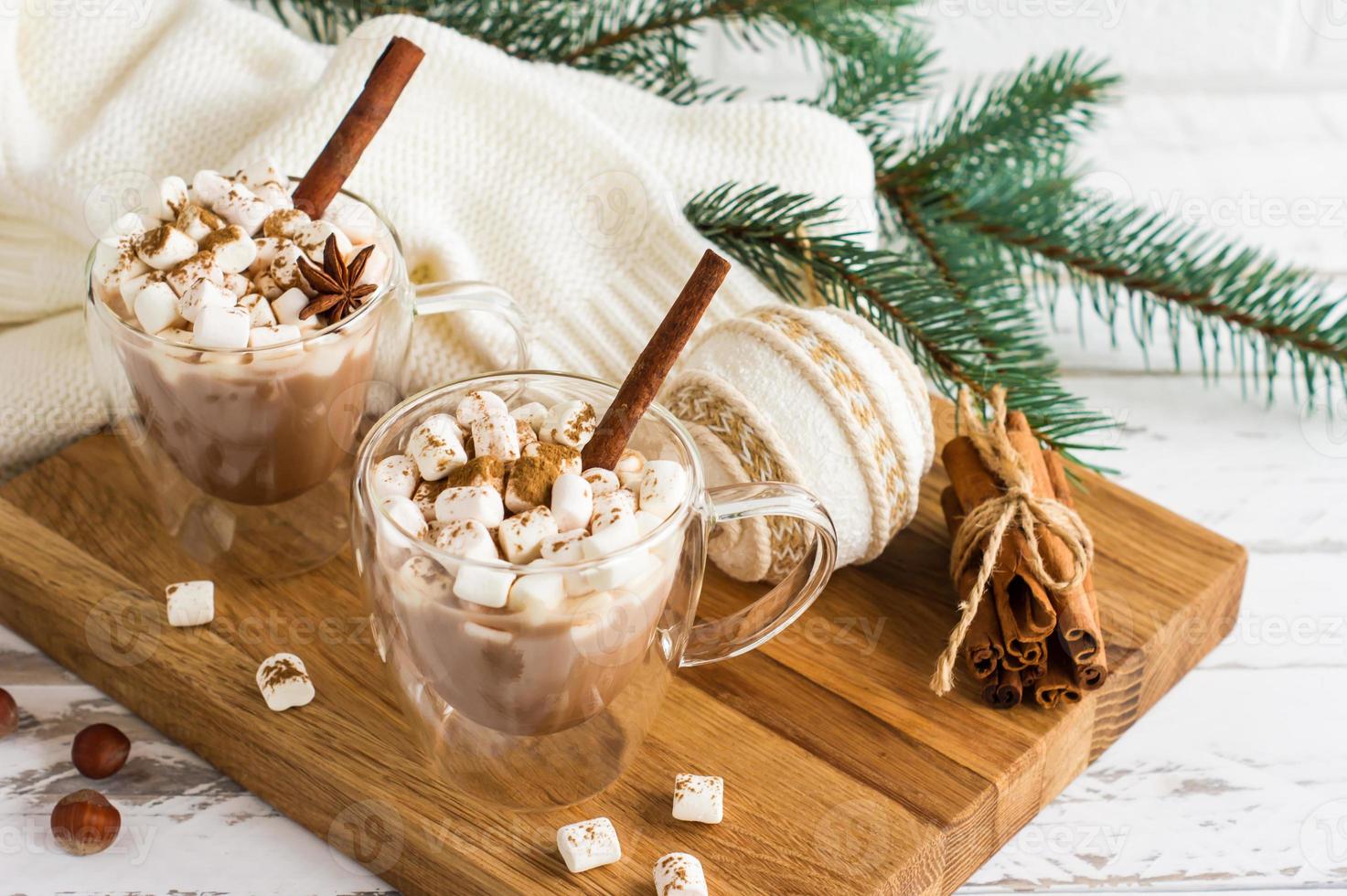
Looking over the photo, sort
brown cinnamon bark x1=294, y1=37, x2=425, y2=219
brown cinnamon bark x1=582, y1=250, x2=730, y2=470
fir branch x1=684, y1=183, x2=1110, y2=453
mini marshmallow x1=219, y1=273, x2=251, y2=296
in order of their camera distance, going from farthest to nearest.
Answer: fir branch x1=684, y1=183, x2=1110, y2=453 < brown cinnamon bark x1=294, y1=37, x2=425, y2=219 < mini marshmallow x1=219, y1=273, x2=251, y2=296 < brown cinnamon bark x1=582, y1=250, x2=730, y2=470

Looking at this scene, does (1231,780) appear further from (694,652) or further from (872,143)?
(872,143)

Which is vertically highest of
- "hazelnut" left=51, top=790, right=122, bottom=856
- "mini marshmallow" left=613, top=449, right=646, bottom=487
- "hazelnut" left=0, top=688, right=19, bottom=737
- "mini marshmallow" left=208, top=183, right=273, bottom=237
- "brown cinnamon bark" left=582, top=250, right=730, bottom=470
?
"brown cinnamon bark" left=582, top=250, right=730, bottom=470

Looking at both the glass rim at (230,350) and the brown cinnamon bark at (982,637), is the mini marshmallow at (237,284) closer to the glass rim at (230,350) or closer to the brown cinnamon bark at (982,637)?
the glass rim at (230,350)

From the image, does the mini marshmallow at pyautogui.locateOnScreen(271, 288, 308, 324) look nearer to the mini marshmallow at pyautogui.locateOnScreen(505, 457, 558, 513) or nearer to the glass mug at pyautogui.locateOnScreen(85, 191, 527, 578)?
the glass mug at pyautogui.locateOnScreen(85, 191, 527, 578)

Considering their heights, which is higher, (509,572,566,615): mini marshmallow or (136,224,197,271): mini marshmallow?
(509,572,566,615): mini marshmallow

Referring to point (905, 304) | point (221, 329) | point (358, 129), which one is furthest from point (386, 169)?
point (905, 304)

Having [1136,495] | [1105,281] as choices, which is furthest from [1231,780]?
[1105,281]

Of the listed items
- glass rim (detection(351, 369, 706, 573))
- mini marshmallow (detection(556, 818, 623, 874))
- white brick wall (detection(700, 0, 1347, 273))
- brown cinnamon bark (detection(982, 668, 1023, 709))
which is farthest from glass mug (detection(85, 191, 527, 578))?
white brick wall (detection(700, 0, 1347, 273))
